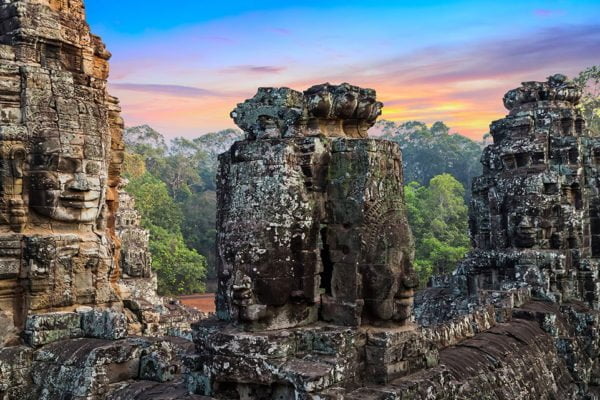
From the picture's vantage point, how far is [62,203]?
22.0 ft

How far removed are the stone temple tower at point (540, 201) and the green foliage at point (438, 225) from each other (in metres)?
14.9

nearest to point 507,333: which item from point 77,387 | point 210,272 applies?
point 77,387

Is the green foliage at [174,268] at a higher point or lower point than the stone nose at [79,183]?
lower

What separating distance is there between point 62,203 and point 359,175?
349 centimetres

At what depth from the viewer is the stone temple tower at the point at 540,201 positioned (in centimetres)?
1183

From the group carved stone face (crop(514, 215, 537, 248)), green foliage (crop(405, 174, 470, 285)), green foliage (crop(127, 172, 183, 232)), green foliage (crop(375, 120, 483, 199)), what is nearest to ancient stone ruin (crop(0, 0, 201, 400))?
carved stone face (crop(514, 215, 537, 248))

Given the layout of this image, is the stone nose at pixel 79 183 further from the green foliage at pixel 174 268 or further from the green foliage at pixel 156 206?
the green foliage at pixel 156 206

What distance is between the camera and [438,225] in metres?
32.6

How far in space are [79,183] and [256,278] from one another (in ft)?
9.96

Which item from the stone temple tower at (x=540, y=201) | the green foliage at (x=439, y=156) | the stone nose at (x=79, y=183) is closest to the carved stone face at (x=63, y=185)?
the stone nose at (x=79, y=183)

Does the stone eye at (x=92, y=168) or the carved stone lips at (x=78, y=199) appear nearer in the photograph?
the carved stone lips at (x=78, y=199)

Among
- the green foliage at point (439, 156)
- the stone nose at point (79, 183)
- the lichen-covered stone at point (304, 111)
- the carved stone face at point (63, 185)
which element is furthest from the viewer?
the green foliage at point (439, 156)

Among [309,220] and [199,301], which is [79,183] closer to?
[309,220]

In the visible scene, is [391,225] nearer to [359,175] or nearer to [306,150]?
[359,175]
